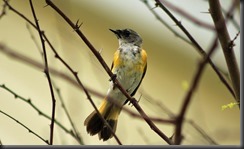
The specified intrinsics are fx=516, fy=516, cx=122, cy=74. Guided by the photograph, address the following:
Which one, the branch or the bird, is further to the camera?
the bird

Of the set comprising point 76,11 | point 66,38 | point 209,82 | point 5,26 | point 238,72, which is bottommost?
point 209,82

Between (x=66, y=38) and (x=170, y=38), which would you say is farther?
(x=170, y=38)

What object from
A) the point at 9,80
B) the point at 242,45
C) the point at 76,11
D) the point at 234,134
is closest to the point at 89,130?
the point at 234,134

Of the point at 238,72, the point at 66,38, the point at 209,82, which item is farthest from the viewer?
the point at 209,82

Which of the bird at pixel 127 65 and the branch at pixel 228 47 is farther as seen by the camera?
the bird at pixel 127 65

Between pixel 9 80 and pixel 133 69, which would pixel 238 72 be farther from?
pixel 9 80

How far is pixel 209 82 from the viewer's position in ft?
18.3

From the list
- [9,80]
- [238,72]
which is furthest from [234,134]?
[9,80]

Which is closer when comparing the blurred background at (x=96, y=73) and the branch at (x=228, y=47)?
the branch at (x=228, y=47)

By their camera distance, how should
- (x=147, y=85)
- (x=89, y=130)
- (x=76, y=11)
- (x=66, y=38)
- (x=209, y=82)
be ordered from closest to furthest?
(x=89, y=130) → (x=66, y=38) → (x=76, y=11) → (x=147, y=85) → (x=209, y=82)

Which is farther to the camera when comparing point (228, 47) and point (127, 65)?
point (127, 65)

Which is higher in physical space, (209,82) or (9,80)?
(9,80)

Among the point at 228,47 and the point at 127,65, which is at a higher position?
the point at 127,65

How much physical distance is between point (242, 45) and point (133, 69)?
1360 mm
